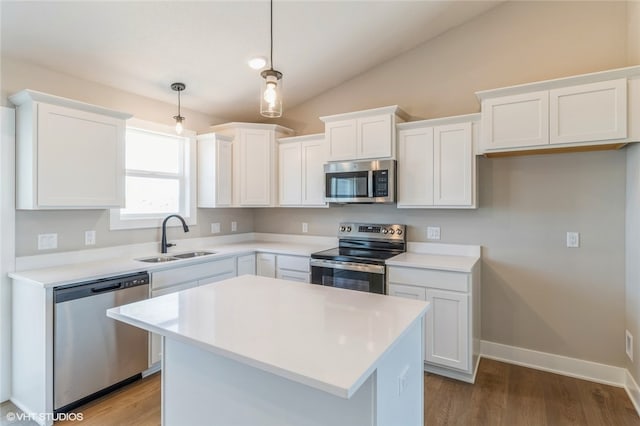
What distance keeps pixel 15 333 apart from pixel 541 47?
4733 millimetres

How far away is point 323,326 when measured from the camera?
1.38m

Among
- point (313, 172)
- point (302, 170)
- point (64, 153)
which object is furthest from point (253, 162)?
point (64, 153)

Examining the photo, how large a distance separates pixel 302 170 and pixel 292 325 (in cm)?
268

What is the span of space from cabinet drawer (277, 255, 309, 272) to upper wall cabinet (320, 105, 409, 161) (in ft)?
3.64

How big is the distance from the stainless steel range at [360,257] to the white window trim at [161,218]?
157 cm

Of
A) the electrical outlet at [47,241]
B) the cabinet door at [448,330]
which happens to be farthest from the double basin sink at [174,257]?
the cabinet door at [448,330]

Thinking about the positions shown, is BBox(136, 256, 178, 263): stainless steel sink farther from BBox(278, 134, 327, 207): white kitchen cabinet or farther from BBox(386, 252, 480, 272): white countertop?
BBox(386, 252, 480, 272): white countertop

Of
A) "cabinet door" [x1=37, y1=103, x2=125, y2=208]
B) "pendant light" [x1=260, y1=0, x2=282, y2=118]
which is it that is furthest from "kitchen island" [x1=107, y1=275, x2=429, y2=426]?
"cabinet door" [x1=37, y1=103, x2=125, y2=208]

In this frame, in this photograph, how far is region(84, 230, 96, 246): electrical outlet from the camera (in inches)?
113

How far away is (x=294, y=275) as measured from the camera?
355cm

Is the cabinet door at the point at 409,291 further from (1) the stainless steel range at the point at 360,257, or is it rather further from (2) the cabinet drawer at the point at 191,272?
(2) the cabinet drawer at the point at 191,272

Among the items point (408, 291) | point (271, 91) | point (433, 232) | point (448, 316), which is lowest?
point (448, 316)

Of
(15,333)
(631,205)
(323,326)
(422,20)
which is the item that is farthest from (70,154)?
(631,205)

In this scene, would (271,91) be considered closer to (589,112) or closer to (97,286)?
(97,286)
